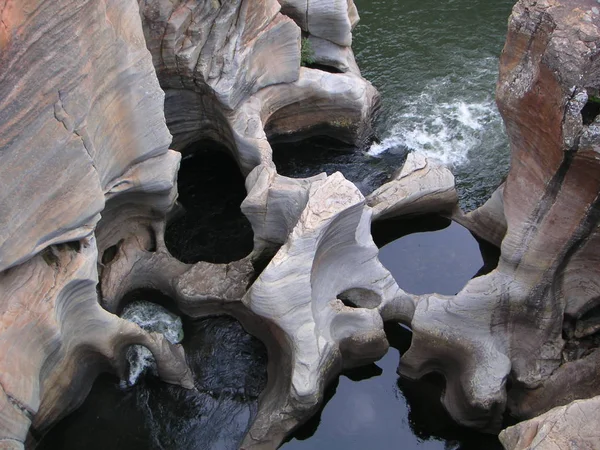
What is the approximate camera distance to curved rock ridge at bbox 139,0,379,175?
11.6 meters

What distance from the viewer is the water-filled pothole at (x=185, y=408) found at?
9.70 metres

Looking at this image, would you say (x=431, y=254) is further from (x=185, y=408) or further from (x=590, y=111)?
(x=185, y=408)

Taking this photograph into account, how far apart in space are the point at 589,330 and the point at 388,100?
805cm

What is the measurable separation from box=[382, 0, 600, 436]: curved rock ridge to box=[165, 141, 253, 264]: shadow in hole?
4.07m

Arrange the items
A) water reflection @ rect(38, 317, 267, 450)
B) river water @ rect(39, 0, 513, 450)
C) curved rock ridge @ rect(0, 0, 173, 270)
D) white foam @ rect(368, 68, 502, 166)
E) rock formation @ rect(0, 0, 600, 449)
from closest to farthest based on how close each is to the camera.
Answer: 1. curved rock ridge @ rect(0, 0, 173, 270)
2. rock formation @ rect(0, 0, 600, 449)
3. water reflection @ rect(38, 317, 267, 450)
4. river water @ rect(39, 0, 513, 450)
5. white foam @ rect(368, 68, 502, 166)

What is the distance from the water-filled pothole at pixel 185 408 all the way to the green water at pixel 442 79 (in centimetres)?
583

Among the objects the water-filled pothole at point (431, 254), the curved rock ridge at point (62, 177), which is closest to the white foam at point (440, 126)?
the water-filled pothole at point (431, 254)

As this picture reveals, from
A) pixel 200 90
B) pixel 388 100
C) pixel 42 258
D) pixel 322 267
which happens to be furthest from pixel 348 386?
pixel 388 100

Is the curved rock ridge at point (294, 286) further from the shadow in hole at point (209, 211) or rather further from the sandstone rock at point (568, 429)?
the sandstone rock at point (568, 429)

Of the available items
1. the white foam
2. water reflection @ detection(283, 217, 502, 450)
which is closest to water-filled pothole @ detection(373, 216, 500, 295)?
water reflection @ detection(283, 217, 502, 450)

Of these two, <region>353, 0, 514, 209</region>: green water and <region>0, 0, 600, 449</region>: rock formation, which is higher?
<region>0, 0, 600, 449</region>: rock formation

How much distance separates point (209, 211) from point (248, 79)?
2824 millimetres

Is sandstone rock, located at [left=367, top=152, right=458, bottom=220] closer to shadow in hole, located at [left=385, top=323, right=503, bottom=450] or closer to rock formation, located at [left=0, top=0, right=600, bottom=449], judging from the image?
rock formation, located at [left=0, top=0, right=600, bottom=449]

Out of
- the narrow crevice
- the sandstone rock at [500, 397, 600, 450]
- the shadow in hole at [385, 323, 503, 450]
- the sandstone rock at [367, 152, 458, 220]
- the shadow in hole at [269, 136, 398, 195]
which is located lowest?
the shadow in hole at [385, 323, 503, 450]
